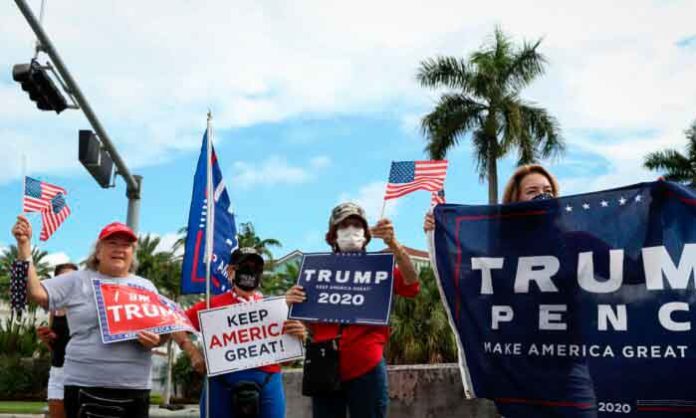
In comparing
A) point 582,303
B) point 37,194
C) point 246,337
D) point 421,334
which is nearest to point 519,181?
point 582,303

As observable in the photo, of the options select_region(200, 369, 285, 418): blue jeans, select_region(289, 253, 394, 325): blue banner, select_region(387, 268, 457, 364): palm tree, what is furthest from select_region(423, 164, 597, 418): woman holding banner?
select_region(387, 268, 457, 364): palm tree

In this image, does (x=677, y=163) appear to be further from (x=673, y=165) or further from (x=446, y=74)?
(x=446, y=74)

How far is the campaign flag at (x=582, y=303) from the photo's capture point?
10.7 feet

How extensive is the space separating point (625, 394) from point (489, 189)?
2538cm

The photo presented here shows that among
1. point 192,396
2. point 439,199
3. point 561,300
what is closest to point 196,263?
point 439,199

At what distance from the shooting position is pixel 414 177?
6.62 m

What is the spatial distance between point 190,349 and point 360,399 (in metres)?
1.14

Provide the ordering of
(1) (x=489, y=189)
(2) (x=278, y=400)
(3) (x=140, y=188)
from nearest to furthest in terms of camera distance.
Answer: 1. (2) (x=278, y=400)
2. (3) (x=140, y=188)
3. (1) (x=489, y=189)

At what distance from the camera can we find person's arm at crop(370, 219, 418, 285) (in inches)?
171

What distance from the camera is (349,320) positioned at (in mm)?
4324

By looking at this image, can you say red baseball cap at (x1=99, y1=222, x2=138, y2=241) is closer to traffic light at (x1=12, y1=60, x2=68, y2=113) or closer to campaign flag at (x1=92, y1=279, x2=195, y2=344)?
campaign flag at (x1=92, y1=279, x2=195, y2=344)

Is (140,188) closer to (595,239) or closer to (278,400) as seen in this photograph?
(278,400)

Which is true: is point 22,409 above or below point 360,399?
below

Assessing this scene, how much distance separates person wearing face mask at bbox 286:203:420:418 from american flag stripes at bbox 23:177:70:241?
730 centimetres
